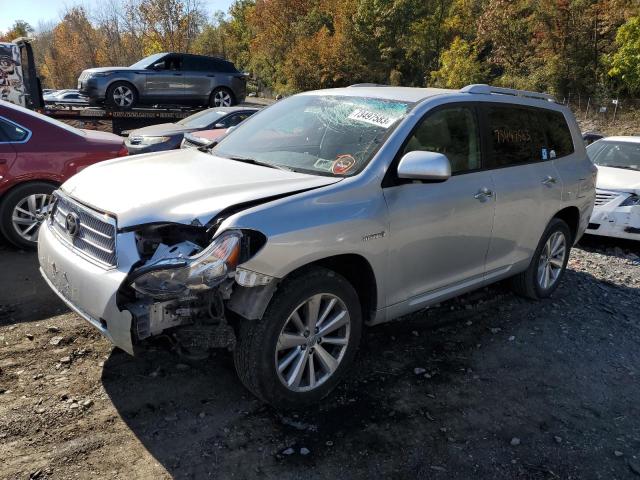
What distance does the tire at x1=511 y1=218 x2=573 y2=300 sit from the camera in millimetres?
5059

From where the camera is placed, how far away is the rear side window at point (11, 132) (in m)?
5.53

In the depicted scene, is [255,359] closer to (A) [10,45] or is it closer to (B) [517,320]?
(B) [517,320]

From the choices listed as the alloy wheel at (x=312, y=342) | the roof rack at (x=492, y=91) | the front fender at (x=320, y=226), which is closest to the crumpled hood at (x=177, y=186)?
the front fender at (x=320, y=226)

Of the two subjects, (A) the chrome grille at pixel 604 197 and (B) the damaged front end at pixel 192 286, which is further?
(A) the chrome grille at pixel 604 197

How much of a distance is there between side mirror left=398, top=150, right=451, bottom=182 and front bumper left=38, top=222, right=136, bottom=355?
65.4 inches

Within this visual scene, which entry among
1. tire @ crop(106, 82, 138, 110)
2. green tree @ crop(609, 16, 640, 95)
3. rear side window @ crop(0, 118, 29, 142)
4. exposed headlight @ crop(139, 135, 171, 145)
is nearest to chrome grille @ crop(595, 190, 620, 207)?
exposed headlight @ crop(139, 135, 171, 145)

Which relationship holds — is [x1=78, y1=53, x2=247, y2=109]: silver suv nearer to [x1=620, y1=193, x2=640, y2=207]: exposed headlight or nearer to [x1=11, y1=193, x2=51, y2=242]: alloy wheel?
[x1=11, y1=193, x2=51, y2=242]: alloy wheel

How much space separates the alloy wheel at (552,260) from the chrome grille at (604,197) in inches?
105

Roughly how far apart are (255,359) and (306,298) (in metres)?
0.44

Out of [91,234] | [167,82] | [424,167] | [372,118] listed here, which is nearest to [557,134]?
[372,118]

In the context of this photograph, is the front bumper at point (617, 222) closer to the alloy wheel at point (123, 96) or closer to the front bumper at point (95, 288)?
the front bumper at point (95, 288)

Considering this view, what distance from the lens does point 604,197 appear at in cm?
761

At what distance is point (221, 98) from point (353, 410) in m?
12.9

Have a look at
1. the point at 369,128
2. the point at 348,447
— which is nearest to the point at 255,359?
the point at 348,447
